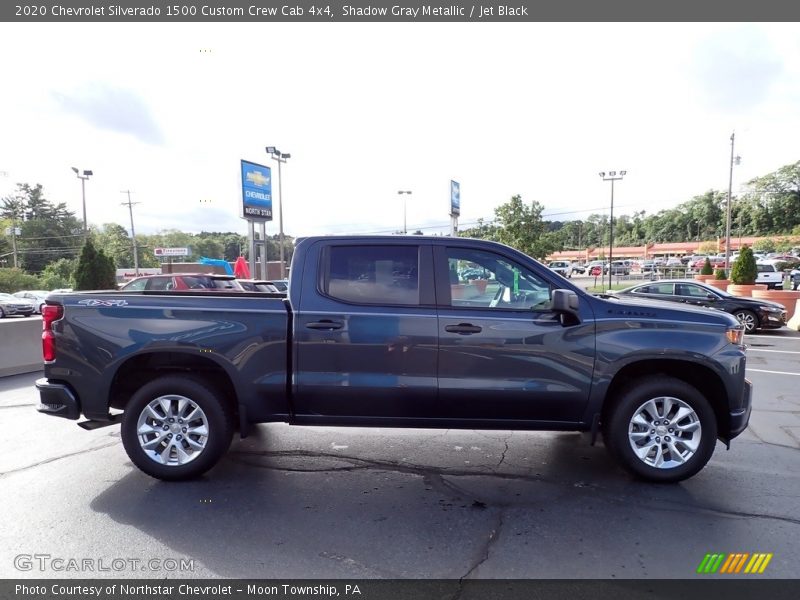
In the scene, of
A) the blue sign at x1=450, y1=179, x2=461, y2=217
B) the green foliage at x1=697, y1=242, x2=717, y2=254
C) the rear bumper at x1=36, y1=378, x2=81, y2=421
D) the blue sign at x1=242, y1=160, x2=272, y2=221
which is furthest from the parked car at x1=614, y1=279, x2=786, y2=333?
the green foliage at x1=697, y1=242, x2=717, y2=254

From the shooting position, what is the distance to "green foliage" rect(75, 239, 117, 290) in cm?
2002

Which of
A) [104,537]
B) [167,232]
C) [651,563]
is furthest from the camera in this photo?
[167,232]

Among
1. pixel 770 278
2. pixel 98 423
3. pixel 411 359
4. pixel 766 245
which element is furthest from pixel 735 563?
pixel 766 245

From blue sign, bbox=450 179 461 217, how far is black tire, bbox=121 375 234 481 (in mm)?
31356

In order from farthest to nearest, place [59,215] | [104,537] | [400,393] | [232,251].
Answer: [232,251] → [59,215] → [400,393] → [104,537]

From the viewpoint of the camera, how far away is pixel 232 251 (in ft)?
422

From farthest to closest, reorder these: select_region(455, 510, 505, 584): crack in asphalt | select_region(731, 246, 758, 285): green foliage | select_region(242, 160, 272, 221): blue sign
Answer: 1. select_region(242, 160, 272, 221): blue sign
2. select_region(731, 246, 758, 285): green foliage
3. select_region(455, 510, 505, 584): crack in asphalt

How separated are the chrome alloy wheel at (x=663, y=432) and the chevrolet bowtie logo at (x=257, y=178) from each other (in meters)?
24.8

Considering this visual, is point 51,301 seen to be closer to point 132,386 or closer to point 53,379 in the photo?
point 53,379

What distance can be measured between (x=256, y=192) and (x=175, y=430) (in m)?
23.9

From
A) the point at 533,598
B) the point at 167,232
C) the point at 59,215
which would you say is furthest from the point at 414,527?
the point at 167,232

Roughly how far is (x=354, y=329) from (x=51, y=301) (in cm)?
262

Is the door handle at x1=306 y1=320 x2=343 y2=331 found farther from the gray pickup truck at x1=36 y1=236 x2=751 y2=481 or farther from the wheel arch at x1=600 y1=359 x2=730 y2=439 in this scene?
the wheel arch at x1=600 y1=359 x2=730 y2=439

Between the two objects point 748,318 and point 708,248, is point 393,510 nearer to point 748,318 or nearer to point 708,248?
point 748,318
